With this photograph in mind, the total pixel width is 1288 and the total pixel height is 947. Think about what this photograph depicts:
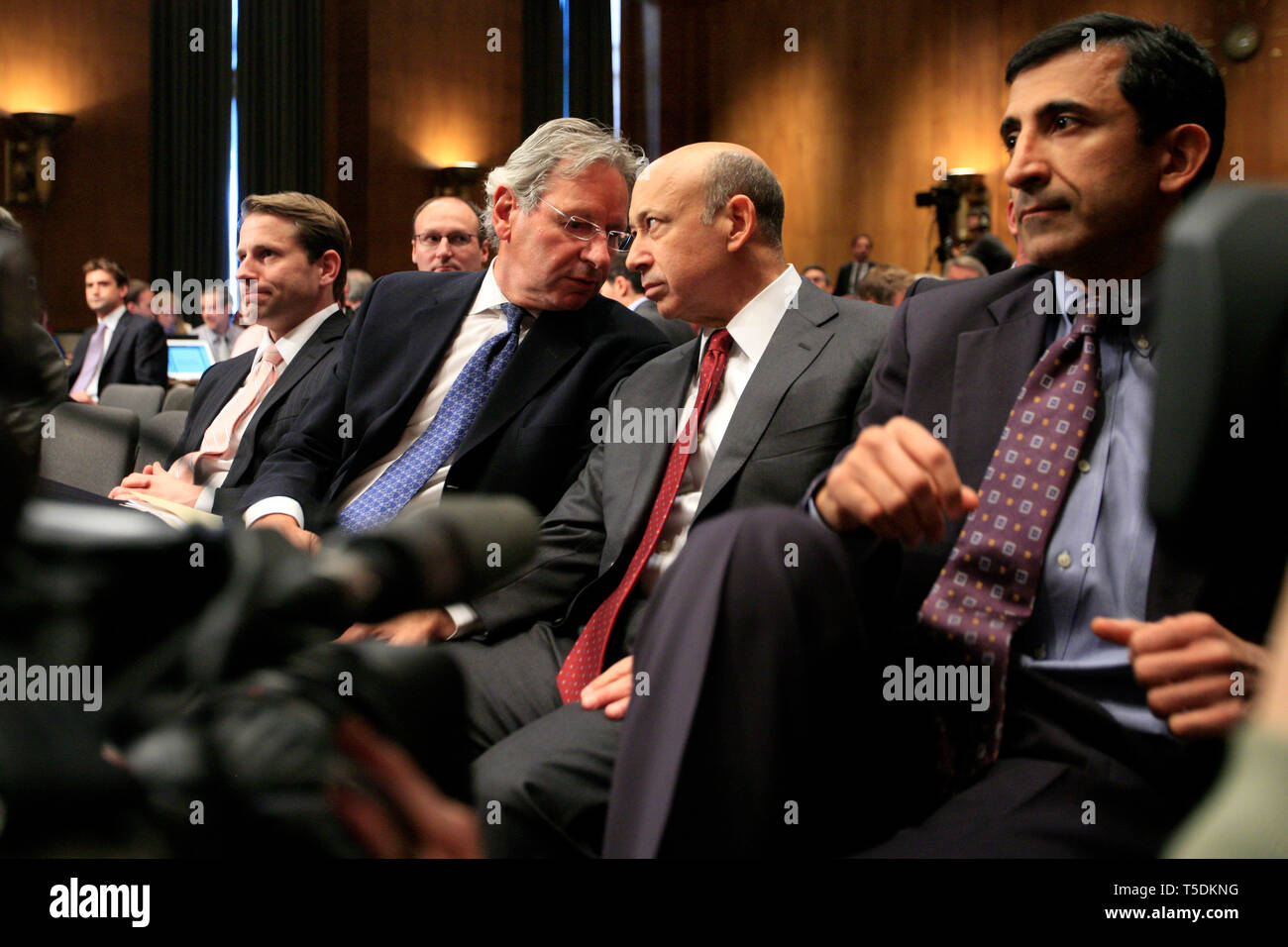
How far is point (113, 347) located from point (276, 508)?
5.80 meters

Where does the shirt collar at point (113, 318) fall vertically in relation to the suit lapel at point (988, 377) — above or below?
above

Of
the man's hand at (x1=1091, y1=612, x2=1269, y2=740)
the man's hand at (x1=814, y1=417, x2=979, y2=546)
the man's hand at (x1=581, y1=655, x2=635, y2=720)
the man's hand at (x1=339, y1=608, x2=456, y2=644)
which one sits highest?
the man's hand at (x1=814, y1=417, x2=979, y2=546)

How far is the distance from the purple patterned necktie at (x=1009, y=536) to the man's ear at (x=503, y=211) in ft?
4.75

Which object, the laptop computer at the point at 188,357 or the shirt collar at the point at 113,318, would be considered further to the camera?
the laptop computer at the point at 188,357

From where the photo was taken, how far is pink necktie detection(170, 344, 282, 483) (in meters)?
3.15

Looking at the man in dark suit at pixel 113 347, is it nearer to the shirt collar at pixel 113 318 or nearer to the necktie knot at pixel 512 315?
the shirt collar at pixel 113 318

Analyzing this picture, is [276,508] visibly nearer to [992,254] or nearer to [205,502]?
[205,502]

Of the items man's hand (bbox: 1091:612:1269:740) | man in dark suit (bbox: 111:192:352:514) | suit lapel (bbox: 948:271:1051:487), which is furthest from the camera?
man in dark suit (bbox: 111:192:352:514)

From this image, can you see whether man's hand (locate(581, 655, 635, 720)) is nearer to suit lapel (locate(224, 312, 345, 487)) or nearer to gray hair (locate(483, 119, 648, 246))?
gray hair (locate(483, 119, 648, 246))

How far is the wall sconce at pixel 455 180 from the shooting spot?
10336 millimetres

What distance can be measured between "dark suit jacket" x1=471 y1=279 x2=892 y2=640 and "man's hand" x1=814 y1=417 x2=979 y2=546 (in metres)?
0.62

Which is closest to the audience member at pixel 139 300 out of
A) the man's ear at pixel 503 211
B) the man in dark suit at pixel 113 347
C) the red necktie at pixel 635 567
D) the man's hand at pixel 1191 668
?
the man in dark suit at pixel 113 347

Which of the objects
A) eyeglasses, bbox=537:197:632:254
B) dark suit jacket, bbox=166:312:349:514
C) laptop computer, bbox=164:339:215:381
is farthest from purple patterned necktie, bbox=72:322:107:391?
eyeglasses, bbox=537:197:632:254

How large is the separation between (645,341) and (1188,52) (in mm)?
1192
